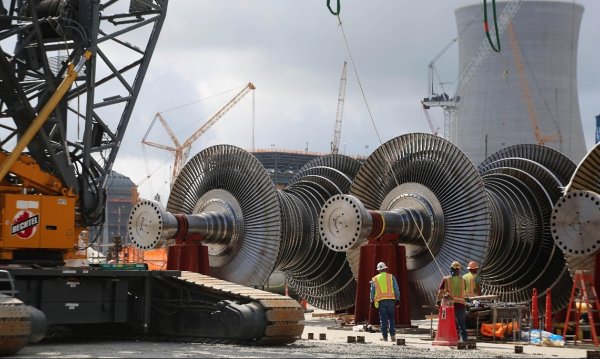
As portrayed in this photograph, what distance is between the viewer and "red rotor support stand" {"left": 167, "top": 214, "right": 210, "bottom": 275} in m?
31.4

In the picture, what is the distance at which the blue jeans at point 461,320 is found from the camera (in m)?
22.5

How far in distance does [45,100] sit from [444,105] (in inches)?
5495

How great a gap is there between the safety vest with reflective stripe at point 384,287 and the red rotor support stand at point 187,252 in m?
9.22

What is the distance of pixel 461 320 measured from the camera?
74.0ft

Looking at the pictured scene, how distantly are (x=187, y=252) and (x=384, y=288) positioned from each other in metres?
9.85

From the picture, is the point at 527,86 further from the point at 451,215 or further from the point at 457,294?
the point at 457,294

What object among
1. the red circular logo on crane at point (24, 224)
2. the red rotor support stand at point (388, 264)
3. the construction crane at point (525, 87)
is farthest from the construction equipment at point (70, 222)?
the construction crane at point (525, 87)

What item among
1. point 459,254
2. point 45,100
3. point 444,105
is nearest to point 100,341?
point 45,100

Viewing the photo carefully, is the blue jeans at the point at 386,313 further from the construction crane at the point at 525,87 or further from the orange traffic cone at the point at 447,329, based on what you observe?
the construction crane at the point at 525,87

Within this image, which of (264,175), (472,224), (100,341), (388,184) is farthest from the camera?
(264,175)

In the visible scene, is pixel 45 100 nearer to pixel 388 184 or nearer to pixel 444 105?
pixel 388 184

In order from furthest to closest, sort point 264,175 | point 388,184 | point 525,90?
1. point 525,90
2. point 264,175
3. point 388,184

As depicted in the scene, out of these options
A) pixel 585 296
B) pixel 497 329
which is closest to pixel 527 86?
pixel 497 329

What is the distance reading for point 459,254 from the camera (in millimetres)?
27609
